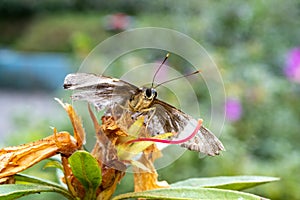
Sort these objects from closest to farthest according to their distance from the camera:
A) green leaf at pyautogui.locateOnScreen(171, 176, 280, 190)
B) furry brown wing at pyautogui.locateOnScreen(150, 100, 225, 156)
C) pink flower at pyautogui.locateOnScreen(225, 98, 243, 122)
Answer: furry brown wing at pyautogui.locateOnScreen(150, 100, 225, 156) < green leaf at pyautogui.locateOnScreen(171, 176, 280, 190) < pink flower at pyautogui.locateOnScreen(225, 98, 243, 122)

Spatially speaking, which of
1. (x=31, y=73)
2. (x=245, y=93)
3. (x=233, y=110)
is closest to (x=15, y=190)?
(x=233, y=110)

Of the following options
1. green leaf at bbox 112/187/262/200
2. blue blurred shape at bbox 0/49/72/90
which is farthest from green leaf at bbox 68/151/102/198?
blue blurred shape at bbox 0/49/72/90

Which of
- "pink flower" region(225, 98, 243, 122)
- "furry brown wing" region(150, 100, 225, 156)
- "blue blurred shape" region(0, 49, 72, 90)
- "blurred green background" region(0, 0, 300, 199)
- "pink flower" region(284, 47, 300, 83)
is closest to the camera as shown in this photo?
"furry brown wing" region(150, 100, 225, 156)

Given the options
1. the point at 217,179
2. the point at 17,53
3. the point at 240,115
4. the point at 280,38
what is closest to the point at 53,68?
the point at 17,53

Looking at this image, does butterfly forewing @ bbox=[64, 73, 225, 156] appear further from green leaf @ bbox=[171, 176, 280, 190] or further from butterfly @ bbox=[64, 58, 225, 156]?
green leaf @ bbox=[171, 176, 280, 190]

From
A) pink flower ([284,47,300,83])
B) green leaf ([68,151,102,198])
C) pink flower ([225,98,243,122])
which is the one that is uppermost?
pink flower ([284,47,300,83])

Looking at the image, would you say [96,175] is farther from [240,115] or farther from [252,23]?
[252,23]
